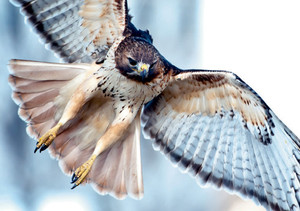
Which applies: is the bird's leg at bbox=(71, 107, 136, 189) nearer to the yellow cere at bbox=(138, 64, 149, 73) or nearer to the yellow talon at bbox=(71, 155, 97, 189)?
the yellow talon at bbox=(71, 155, 97, 189)

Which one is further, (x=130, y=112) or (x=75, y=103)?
(x=130, y=112)

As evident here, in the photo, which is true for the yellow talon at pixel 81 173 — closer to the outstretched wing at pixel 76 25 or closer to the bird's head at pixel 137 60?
the bird's head at pixel 137 60

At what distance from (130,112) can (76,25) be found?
93 centimetres

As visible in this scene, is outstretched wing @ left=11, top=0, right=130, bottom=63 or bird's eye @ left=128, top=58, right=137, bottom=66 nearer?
bird's eye @ left=128, top=58, right=137, bottom=66

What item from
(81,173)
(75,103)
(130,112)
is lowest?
(81,173)

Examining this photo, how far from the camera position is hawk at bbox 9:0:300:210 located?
4.76 metres

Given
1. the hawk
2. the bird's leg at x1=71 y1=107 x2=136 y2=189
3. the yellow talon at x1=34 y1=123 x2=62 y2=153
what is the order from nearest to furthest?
the yellow talon at x1=34 y1=123 x2=62 y2=153, the hawk, the bird's leg at x1=71 y1=107 x2=136 y2=189

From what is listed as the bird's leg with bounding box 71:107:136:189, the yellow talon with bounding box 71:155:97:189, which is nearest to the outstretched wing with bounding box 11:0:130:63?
the bird's leg with bounding box 71:107:136:189

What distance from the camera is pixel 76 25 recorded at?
5.11 meters

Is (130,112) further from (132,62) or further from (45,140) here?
(45,140)

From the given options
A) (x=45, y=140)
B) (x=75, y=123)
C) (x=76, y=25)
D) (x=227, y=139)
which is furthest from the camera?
(x=227, y=139)

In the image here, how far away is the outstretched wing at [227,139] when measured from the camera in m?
5.02

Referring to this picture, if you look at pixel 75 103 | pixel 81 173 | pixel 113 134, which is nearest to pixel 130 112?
pixel 113 134

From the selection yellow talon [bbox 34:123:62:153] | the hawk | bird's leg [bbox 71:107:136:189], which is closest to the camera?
yellow talon [bbox 34:123:62:153]
